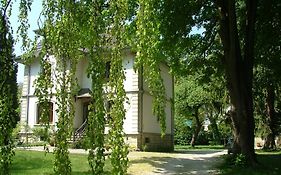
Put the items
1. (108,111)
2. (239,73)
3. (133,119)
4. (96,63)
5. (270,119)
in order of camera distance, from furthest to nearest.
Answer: (270,119)
(133,119)
(239,73)
(96,63)
(108,111)

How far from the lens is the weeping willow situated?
172 inches

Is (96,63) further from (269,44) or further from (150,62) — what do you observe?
(269,44)

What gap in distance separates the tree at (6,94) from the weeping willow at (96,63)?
0.80 feet

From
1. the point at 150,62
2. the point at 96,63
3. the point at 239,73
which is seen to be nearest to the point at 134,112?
the point at 239,73

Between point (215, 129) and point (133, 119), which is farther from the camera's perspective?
→ point (215, 129)

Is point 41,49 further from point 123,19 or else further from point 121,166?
point 121,166

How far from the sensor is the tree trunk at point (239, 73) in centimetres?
1689

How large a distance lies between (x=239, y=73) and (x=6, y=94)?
14107mm

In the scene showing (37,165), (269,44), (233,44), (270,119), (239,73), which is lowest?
(37,165)

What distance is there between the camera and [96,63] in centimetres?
466

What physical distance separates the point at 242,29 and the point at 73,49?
1677cm

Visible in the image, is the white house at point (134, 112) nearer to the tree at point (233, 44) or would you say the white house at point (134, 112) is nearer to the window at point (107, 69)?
the tree at point (233, 44)

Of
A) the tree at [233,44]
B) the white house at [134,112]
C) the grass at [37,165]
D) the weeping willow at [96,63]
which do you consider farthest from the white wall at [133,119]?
the weeping willow at [96,63]

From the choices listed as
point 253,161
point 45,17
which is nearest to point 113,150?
point 45,17
